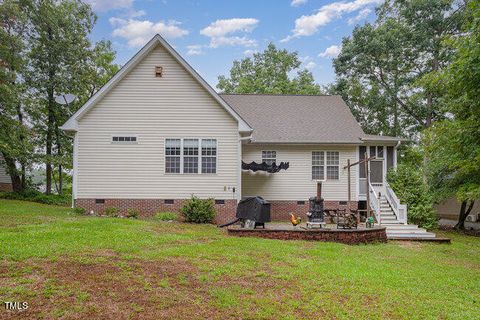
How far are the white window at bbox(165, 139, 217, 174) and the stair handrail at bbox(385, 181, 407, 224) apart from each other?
8.41m

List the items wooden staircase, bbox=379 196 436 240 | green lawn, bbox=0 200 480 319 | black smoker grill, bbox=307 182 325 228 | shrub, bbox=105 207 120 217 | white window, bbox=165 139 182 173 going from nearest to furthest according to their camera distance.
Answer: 1. green lawn, bbox=0 200 480 319
2. black smoker grill, bbox=307 182 325 228
3. wooden staircase, bbox=379 196 436 240
4. shrub, bbox=105 207 120 217
5. white window, bbox=165 139 182 173

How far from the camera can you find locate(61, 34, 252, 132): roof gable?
15.5 m

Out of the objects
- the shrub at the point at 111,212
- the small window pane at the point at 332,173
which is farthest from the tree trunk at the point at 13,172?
the small window pane at the point at 332,173

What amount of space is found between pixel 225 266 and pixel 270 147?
11.7 m

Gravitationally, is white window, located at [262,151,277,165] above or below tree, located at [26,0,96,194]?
below

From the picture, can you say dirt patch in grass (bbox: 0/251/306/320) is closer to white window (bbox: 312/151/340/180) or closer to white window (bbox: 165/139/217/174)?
white window (bbox: 165/139/217/174)

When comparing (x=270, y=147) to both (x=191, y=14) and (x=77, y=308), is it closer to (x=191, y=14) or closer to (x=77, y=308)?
(x=191, y=14)

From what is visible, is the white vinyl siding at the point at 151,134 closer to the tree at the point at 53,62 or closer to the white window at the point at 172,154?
the white window at the point at 172,154

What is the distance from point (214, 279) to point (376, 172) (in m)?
15.1

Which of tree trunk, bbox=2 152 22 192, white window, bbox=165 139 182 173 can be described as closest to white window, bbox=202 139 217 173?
white window, bbox=165 139 182 173

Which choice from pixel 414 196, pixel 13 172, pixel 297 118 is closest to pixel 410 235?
pixel 414 196

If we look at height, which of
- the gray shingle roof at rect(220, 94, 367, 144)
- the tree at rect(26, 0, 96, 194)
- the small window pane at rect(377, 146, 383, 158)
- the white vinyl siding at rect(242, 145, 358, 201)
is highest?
the tree at rect(26, 0, 96, 194)

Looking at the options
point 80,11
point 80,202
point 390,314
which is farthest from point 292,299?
point 80,11

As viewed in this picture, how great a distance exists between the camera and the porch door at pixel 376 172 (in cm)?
1939
